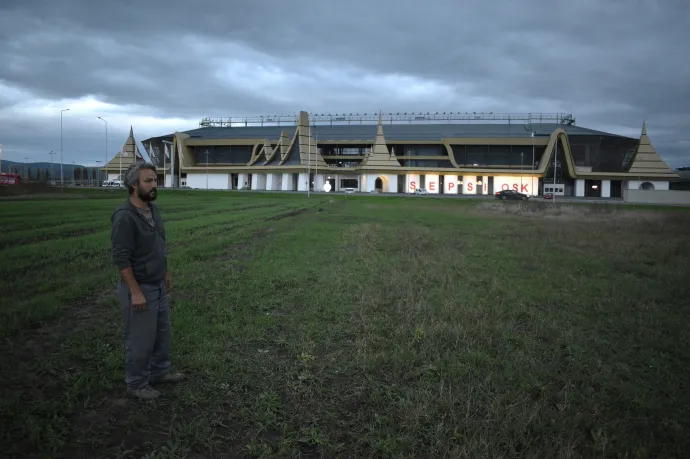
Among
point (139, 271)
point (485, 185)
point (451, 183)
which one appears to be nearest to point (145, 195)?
point (139, 271)

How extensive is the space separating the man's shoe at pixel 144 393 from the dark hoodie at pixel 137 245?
1.13 metres

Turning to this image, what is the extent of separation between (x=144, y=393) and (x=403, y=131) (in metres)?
94.8

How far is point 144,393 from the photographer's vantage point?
189 inches

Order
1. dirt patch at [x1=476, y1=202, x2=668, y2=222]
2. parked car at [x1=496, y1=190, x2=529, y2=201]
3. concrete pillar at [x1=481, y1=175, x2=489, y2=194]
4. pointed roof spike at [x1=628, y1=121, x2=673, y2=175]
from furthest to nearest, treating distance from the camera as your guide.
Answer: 1. concrete pillar at [x1=481, y1=175, x2=489, y2=194]
2. pointed roof spike at [x1=628, y1=121, x2=673, y2=175]
3. parked car at [x1=496, y1=190, x2=529, y2=201]
4. dirt patch at [x1=476, y1=202, x2=668, y2=222]

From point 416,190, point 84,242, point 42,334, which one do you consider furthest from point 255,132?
point 42,334

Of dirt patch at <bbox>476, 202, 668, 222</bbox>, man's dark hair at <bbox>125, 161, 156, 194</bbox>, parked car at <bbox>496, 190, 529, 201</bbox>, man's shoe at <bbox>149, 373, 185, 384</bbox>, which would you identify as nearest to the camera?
man's dark hair at <bbox>125, 161, 156, 194</bbox>

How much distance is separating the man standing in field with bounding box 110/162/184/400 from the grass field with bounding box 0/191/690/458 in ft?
1.40

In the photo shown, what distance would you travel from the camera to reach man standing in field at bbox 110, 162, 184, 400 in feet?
15.6

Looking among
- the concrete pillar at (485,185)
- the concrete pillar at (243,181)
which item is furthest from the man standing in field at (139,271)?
the concrete pillar at (243,181)

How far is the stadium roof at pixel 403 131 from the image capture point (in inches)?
3570

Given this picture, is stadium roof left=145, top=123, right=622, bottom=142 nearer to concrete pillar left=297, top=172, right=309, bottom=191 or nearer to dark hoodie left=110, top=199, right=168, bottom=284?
concrete pillar left=297, top=172, right=309, bottom=191

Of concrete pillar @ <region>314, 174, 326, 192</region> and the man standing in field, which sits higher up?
concrete pillar @ <region>314, 174, 326, 192</region>

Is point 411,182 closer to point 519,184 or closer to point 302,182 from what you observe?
point 519,184

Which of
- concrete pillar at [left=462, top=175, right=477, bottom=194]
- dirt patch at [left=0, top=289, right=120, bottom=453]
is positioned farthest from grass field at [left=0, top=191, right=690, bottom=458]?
concrete pillar at [left=462, top=175, right=477, bottom=194]
